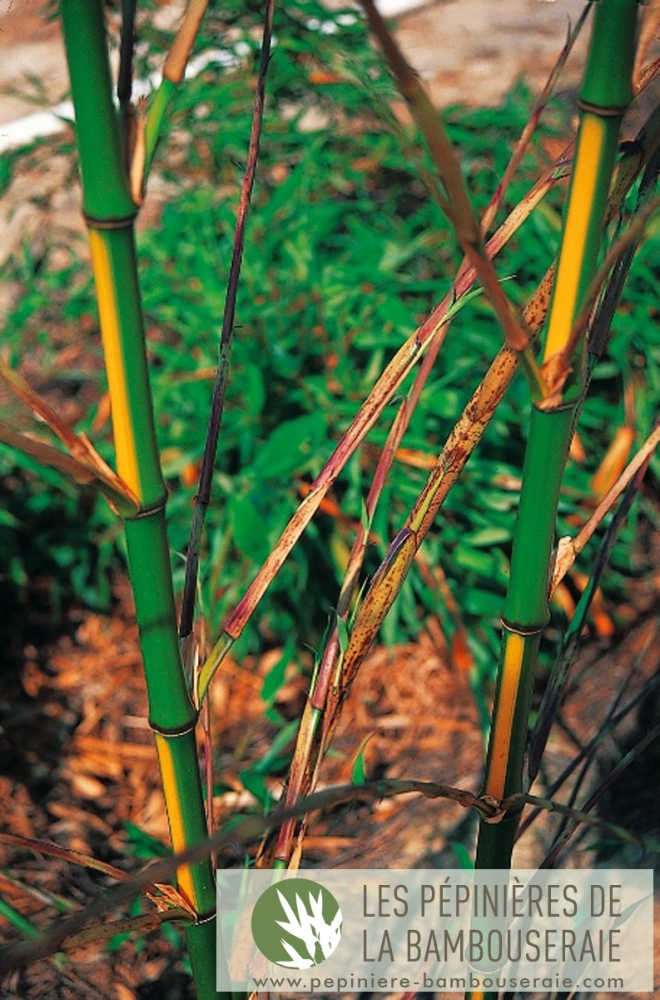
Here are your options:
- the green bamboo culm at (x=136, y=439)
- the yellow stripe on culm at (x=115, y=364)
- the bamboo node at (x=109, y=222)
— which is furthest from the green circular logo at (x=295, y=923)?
the bamboo node at (x=109, y=222)

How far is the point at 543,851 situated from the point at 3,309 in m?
1.58

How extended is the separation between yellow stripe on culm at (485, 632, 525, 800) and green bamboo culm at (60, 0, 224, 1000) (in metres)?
0.16

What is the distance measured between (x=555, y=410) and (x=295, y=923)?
0.39m

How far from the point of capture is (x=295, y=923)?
0.69m

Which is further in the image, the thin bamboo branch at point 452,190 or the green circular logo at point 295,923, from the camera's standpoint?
the green circular logo at point 295,923

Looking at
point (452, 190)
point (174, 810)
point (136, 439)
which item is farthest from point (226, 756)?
point (452, 190)

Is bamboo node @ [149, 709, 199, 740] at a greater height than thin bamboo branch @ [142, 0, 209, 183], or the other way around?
thin bamboo branch @ [142, 0, 209, 183]

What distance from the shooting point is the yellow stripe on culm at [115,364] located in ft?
1.42

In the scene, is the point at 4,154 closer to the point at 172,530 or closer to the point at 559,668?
the point at 172,530

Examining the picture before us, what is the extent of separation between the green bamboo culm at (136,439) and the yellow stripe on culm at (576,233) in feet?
0.57

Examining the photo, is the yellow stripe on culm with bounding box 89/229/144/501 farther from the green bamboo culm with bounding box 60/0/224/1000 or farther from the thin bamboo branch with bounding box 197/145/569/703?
the thin bamboo branch with bounding box 197/145/569/703

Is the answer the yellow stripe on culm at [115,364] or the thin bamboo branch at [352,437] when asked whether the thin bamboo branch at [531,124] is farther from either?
the yellow stripe on culm at [115,364]

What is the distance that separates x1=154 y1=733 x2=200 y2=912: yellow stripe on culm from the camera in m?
0.56

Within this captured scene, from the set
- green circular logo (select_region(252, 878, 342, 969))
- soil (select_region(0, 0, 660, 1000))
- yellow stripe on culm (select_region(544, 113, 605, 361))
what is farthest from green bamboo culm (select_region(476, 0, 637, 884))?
soil (select_region(0, 0, 660, 1000))
